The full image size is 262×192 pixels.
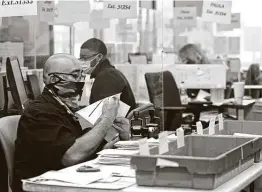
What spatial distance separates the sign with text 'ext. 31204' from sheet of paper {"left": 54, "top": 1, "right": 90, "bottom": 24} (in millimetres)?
158

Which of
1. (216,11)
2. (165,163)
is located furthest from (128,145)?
(216,11)

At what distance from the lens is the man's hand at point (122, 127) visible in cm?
365

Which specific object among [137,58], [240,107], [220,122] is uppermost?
[137,58]

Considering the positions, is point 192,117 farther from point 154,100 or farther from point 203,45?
point 203,45

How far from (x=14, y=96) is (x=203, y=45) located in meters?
6.20

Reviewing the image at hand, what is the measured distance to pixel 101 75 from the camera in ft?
15.5

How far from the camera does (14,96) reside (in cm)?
425

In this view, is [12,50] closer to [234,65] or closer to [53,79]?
[53,79]

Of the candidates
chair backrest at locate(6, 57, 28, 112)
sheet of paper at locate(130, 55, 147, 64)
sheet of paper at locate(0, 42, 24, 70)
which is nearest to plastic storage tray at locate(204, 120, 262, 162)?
chair backrest at locate(6, 57, 28, 112)

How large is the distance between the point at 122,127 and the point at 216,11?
2.64 meters

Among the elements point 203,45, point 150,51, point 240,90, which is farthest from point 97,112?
point 203,45

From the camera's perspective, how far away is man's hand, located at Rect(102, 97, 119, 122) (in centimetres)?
332

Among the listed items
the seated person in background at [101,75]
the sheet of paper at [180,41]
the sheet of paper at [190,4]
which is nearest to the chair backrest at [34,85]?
the seated person in background at [101,75]

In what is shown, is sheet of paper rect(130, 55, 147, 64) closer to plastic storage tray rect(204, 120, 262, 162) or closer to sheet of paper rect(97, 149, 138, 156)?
plastic storage tray rect(204, 120, 262, 162)
